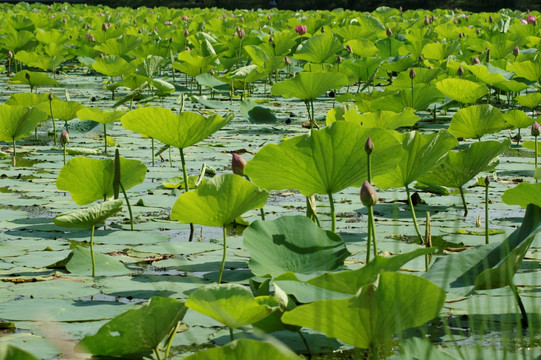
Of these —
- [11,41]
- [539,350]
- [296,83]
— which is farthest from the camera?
[11,41]

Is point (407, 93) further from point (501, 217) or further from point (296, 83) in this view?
point (501, 217)

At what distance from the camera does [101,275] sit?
64.9 inches

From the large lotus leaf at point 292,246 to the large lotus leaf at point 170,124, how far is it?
527 millimetres

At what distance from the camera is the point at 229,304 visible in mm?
1036

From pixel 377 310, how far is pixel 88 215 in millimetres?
929

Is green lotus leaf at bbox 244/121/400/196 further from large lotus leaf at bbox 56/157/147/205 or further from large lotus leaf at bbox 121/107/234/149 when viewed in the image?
large lotus leaf at bbox 56/157/147/205

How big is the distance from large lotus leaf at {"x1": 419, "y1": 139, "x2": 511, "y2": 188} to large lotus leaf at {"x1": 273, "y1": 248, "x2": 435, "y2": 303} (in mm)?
778

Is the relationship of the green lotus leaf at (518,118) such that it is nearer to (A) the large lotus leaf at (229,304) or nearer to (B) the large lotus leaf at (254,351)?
(A) the large lotus leaf at (229,304)

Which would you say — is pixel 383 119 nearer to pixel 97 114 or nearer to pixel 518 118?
pixel 518 118

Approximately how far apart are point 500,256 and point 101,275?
30.6 inches

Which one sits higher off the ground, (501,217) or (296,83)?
(296,83)

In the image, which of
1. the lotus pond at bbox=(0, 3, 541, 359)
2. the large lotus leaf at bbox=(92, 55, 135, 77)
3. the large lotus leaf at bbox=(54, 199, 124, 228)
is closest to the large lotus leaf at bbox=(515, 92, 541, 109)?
the lotus pond at bbox=(0, 3, 541, 359)

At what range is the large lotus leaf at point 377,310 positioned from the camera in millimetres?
956

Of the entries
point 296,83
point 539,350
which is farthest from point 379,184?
point 296,83
